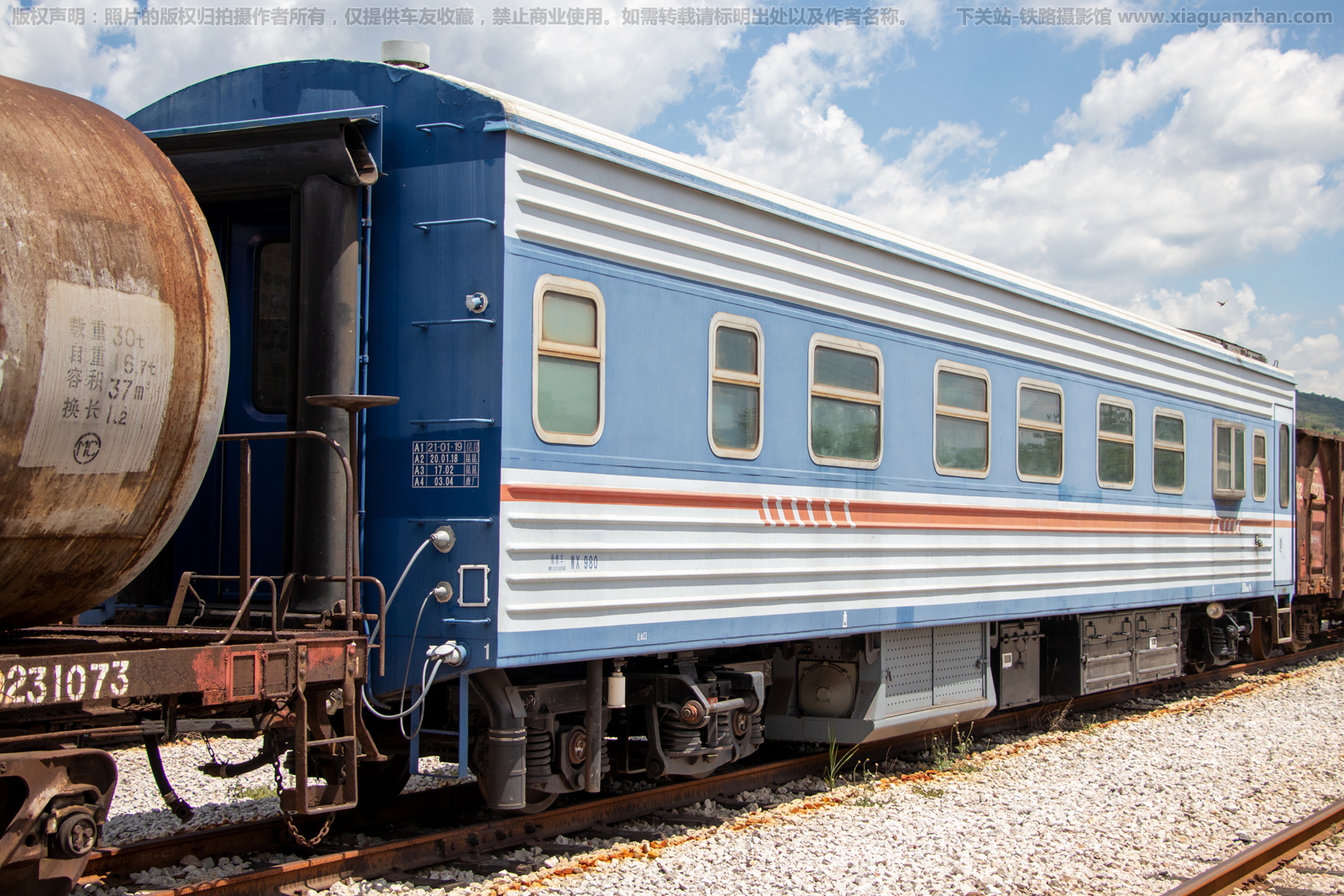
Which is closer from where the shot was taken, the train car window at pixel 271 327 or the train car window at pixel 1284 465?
the train car window at pixel 271 327

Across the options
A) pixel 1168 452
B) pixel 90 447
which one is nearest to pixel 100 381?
pixel 90 447

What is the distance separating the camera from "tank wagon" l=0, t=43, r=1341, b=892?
5930mm

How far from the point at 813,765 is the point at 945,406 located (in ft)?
9.54

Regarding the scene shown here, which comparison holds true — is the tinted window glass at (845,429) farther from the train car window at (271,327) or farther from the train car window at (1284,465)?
the train car window at (1284,465)

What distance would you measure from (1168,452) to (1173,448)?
0.12m

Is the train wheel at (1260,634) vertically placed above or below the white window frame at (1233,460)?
below

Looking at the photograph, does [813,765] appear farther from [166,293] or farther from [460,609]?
[166,293]

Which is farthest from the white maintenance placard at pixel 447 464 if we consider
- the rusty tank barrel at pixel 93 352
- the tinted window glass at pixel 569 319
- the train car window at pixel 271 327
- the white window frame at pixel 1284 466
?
the white window frame at pixel 1284 466

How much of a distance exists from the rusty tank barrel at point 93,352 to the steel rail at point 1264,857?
510 centimetres

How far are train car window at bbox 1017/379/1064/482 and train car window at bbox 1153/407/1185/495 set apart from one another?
2241 mm

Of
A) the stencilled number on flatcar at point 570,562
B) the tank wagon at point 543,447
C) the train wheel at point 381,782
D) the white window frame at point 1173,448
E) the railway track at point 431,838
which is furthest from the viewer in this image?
the white window frame at point 1173,448

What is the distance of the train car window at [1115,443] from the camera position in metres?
11.5

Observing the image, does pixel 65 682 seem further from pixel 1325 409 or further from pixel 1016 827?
pixel 1325 409

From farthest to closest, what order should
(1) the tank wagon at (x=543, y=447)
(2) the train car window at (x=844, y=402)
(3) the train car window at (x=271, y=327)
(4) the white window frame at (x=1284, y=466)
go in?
(4) the white window frame at (x=1284, y=466)
(2) the train car window at (x=844, y=402)
(3) the train car window at (x=271, y=327)
(1) the tank wagon at (x=543, y=447)
